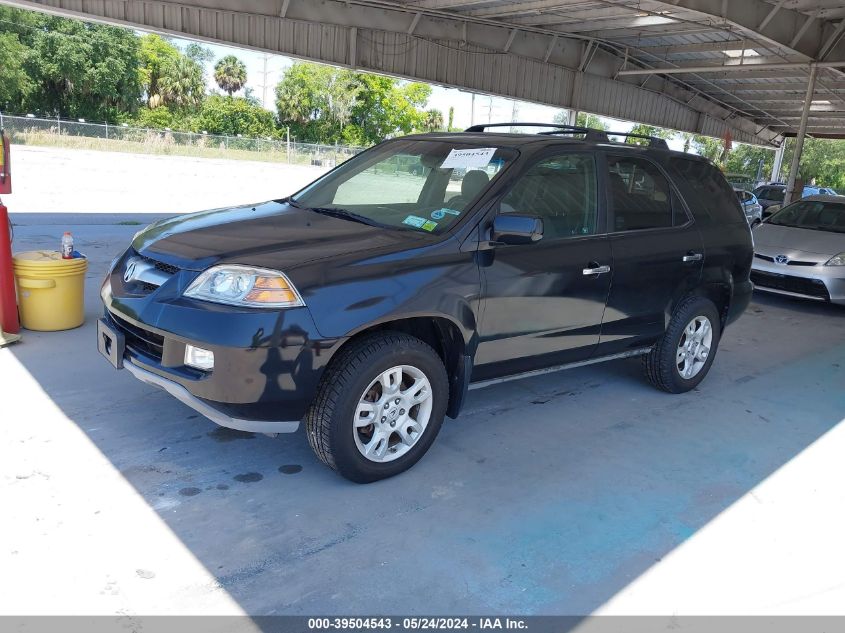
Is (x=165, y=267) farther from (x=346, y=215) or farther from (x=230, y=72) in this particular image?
(x=230, y=72)

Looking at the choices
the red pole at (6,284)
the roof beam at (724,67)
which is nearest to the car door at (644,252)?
the red pole at (6,284)

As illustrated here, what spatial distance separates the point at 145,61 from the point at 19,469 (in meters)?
57.0

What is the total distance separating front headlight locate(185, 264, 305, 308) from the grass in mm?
31344

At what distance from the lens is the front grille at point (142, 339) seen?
337 cm

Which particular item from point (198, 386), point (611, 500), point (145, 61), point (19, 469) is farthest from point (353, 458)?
point (145, 61)

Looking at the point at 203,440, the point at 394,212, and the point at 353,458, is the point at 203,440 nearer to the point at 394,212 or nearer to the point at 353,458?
the point at 353,458

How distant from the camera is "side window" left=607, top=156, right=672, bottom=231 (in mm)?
4531

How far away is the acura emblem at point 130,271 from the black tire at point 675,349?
143 inches

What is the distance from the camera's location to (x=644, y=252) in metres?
4.64

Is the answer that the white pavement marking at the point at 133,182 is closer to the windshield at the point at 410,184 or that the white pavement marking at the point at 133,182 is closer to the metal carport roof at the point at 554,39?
the metal carport roof at the point at 554,39

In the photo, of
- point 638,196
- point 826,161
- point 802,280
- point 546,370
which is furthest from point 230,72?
point 546,370

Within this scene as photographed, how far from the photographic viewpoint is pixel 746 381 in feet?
19.2

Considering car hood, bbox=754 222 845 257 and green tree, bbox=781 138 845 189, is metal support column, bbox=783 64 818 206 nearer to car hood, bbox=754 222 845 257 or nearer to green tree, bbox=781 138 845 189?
car hood, bbox=754 222 845 257

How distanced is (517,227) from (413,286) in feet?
2.16
